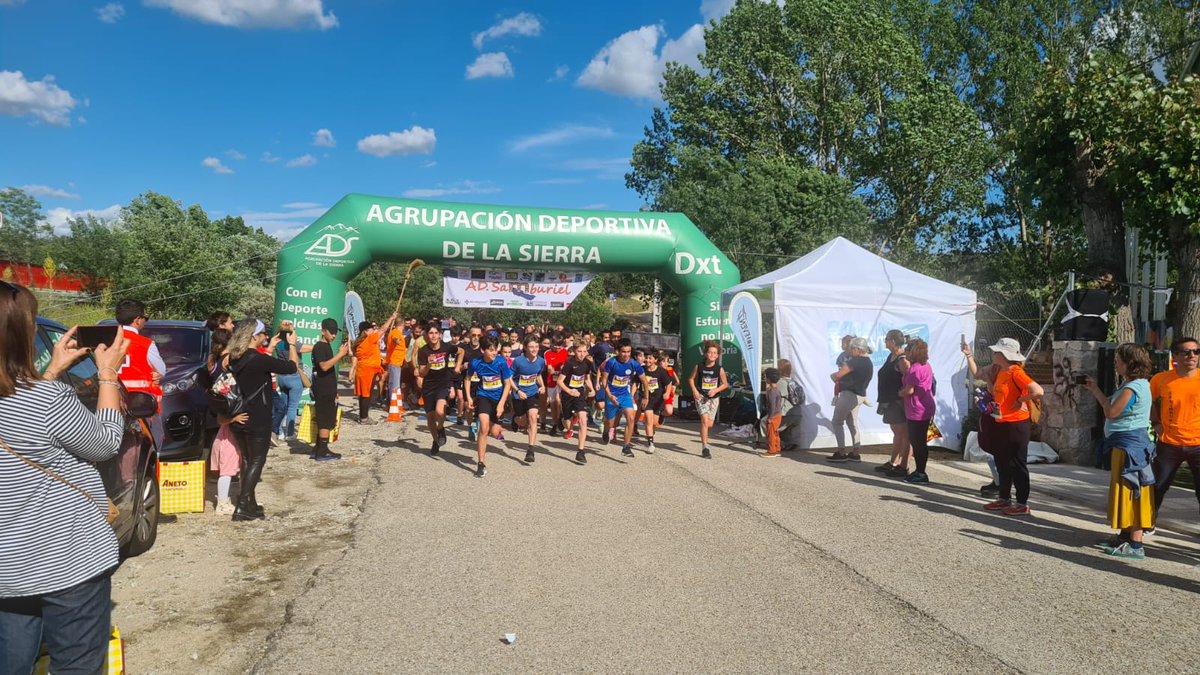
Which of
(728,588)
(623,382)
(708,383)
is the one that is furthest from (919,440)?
(728,588)

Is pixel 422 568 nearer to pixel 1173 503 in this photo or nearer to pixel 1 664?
pixel 1 664

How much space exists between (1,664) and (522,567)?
3.41m

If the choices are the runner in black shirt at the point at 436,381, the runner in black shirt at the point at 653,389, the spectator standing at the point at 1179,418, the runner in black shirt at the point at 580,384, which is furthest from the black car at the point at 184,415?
the spectator standing at the point at 1179,418

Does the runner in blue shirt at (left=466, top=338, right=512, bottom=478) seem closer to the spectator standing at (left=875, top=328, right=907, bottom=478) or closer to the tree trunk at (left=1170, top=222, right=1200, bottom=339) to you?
the spectator standing at (left=875, top=328, right=907, bottom=478)

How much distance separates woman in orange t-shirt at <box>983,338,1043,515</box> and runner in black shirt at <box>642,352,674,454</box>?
15.2 ft

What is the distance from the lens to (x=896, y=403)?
9633 millimetres

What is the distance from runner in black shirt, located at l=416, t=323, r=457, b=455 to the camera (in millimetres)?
10398

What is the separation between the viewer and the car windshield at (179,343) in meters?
9.14

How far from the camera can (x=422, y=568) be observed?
5395mm

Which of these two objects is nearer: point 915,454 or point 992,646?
point 992,646

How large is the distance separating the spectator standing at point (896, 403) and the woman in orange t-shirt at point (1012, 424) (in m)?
1.88

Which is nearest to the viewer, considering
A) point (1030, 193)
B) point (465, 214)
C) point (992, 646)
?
point (992, 646)

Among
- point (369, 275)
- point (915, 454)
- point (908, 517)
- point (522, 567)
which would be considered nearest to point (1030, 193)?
point (915, 454)

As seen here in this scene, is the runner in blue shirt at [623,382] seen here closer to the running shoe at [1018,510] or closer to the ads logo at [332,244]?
the running shoe at [1018,510]
